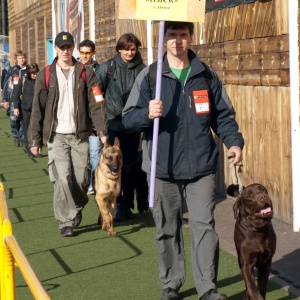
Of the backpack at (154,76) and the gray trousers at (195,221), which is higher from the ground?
the backpack at (154,76)

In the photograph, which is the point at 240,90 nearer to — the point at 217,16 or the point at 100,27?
the point at 217,16

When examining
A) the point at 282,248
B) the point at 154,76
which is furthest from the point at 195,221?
the point at 282,248

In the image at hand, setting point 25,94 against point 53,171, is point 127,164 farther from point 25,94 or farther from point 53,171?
point 25,94

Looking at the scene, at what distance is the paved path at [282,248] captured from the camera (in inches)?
307

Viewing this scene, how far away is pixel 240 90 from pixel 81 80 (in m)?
2.39

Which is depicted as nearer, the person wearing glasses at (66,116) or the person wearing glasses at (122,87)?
the person wearing glasses at (66,116)

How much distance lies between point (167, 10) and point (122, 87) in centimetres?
372

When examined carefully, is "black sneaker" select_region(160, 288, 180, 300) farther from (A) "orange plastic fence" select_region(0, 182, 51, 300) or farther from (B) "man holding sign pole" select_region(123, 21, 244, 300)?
(A) "orange plastic fence" select_region(0, 182, 51, 300)

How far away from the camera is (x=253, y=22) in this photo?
11.0m

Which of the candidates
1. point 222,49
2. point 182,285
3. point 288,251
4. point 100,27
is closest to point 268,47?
point 222,49

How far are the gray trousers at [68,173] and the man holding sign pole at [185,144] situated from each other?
307 centimetres

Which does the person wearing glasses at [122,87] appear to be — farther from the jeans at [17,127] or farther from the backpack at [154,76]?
the jeans at [17,127]

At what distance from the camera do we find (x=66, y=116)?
1004 centimetres

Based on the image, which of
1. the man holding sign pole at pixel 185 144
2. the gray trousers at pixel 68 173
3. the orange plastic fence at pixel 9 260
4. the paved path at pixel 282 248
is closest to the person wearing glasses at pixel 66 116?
the gray trousers at pixel 68 173
